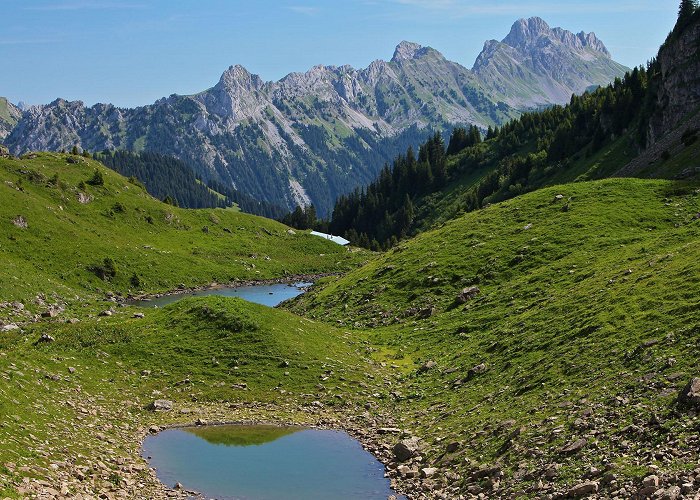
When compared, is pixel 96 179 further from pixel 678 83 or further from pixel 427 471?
pixel 427 471

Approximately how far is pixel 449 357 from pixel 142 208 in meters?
109

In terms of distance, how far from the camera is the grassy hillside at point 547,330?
2456 cm

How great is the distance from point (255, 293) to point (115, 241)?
87.1 ft

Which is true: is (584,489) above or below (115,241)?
below

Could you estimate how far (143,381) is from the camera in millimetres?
41500

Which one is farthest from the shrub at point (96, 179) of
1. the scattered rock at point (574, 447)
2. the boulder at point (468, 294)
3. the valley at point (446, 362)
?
the scattered rock at point (574, 447)

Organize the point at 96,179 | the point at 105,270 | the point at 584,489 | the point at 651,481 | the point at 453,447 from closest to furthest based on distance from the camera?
the point at 651,481, the point at 584,489, the point at 453,447, the point at 105,270, the point at 96,179

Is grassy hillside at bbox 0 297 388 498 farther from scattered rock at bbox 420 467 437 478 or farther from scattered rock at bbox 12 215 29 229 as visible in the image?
scattered rock at bbox 12 215 29 229

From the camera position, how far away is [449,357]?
44.7 m

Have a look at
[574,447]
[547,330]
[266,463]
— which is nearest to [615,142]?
[547,330]

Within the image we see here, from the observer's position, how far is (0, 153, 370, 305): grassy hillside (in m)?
101

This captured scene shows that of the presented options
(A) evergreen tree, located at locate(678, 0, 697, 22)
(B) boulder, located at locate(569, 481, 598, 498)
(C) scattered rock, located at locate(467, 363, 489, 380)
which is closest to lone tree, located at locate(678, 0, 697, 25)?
(A) evergreen tree, located at locate(678, 0, 697, 22)

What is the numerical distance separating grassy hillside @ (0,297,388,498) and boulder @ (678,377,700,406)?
19.4 metres

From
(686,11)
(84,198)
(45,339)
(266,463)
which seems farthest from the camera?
(84,198)
